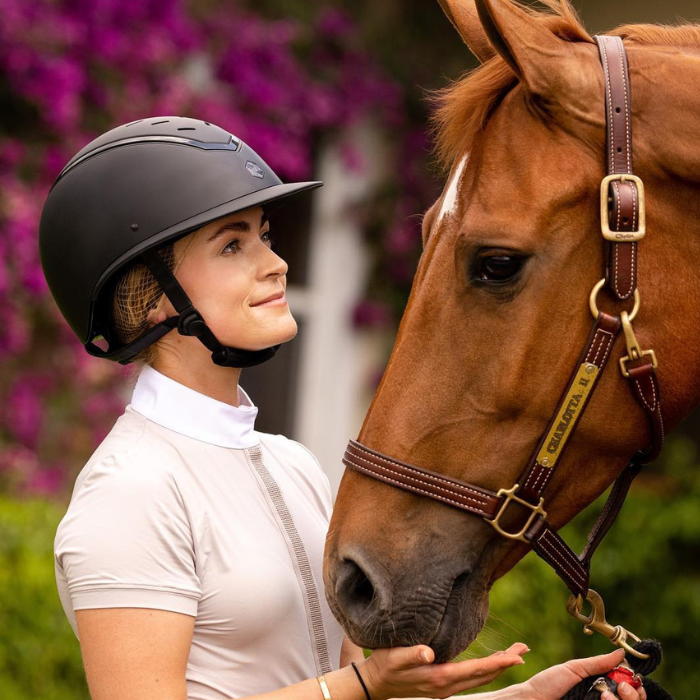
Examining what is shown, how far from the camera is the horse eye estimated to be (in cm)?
189

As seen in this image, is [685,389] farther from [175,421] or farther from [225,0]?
[225,0]

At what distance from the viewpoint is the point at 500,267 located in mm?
1898

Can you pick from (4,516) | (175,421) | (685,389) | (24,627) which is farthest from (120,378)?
(685,389)

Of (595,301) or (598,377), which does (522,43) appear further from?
(598,377)

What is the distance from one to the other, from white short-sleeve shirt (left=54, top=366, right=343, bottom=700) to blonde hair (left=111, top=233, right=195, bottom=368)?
0.33 feet

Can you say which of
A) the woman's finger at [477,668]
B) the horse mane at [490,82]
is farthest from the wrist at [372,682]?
the horse mane at [490,82]

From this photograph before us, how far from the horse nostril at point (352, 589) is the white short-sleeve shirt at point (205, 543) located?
0.13 meters

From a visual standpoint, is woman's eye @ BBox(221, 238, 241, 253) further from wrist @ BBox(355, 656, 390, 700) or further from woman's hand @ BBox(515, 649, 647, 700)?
woman's hand @ BBox(515, 649, 647, 700)

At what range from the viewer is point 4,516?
13.8 ft

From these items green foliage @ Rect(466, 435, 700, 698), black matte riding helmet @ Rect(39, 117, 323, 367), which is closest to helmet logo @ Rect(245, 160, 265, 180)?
black matte riding helmet @ Rect(39, 117, 323, 367)

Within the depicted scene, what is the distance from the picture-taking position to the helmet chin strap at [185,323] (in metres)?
2.05

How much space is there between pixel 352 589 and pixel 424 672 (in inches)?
8.6

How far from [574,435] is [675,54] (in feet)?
2.60

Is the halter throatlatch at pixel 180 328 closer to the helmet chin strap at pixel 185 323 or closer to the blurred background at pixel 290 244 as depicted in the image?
the helmet chin strap at pixel 185 323
